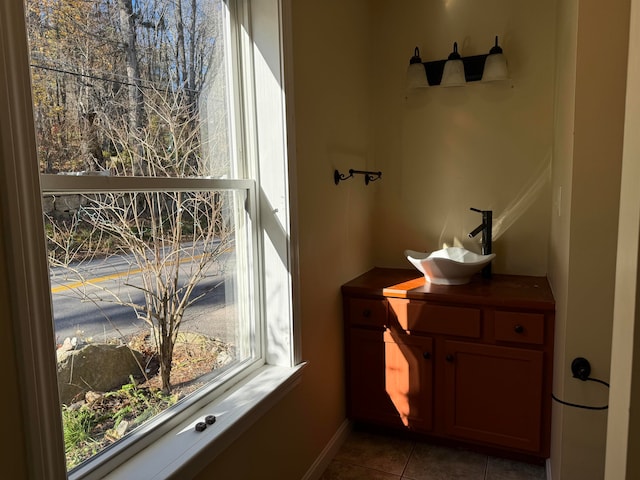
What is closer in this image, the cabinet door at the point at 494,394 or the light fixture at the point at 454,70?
the cabinet door at the point at 494,394

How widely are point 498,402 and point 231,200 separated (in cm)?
157

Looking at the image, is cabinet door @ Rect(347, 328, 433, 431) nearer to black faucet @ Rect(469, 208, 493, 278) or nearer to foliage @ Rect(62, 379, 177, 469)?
black faucet @ Rect(469, 208, 493, 278)

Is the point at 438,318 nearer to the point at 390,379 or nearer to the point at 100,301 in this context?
the point at 390,379

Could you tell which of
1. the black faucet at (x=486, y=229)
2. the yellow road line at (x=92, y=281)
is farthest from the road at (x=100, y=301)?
the black faucet at (x=486, y=229)

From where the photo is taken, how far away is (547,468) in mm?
2148

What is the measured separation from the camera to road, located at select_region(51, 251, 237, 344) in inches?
44.1

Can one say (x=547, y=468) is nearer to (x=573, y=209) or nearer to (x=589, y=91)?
(x=573, y=209)

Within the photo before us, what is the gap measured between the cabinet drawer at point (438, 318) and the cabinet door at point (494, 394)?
2.9 inches

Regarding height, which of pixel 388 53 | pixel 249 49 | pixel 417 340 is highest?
pixel 388 53

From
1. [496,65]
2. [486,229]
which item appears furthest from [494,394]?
[496,65]

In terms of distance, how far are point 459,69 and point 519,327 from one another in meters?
1.39

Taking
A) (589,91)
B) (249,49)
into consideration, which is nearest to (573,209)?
(589,91)

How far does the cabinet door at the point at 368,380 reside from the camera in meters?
2.43

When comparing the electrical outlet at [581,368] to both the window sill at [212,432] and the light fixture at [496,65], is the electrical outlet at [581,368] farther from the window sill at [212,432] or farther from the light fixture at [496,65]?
the light fixture at [496,65]
